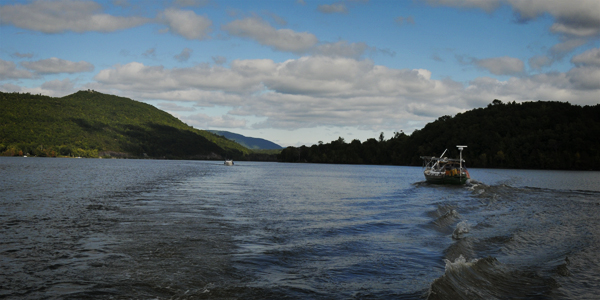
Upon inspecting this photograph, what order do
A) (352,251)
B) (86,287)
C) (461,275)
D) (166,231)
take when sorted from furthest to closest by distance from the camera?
1. (166,231)
2. (352,251)
3. (461,275)
4. (86,287)

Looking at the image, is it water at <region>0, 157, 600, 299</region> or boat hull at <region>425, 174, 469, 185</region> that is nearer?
water at <region>0, 157, 600, 299</region>

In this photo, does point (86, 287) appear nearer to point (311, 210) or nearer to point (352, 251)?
point (352, 251)

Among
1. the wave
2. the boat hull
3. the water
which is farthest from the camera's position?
the boat hull

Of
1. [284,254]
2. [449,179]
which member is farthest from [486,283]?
[449,179]

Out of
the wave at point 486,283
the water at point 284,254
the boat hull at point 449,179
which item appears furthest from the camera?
the boat hull at point 449,179

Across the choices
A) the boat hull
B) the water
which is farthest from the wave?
the boat hull

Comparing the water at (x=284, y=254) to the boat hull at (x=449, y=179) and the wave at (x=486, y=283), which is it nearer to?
the wave at (x=486, y=283)

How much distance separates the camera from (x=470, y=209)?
3453cm

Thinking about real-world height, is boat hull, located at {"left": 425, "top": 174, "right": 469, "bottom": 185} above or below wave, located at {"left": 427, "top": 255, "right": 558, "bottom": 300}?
above

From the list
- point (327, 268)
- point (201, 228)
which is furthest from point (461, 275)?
point (201, 228)

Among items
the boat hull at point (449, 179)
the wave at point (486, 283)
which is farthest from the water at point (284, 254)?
the boat hull at point (449, 179)

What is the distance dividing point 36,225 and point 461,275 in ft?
64.0

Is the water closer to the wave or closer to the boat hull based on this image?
the wave

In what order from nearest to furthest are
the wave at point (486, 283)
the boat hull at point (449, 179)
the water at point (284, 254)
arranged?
the water at point (284, 254)
the wave at point (486, 283)
the boat hull at point (449, 179)
